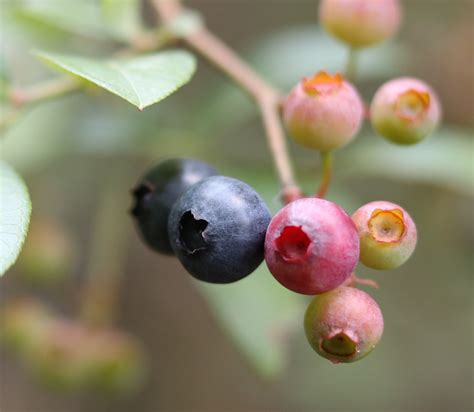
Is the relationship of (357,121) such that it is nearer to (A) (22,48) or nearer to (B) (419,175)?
(B) (419,175)

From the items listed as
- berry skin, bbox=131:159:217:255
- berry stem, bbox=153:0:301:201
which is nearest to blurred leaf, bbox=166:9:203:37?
berry stem, bbox=153:0:301:201

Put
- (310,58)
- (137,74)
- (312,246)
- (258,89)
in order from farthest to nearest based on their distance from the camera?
(310,58) < (258,89) < (137,74) < (312,246)

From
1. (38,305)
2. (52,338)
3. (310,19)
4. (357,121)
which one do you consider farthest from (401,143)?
Result: (310,19)

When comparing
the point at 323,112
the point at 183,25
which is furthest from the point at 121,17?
the point at 323,112

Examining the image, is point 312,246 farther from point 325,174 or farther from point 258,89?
point 258,89

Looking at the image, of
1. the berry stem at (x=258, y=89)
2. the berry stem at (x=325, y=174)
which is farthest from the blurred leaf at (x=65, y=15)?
the berry stem at (x=325, y=174)
